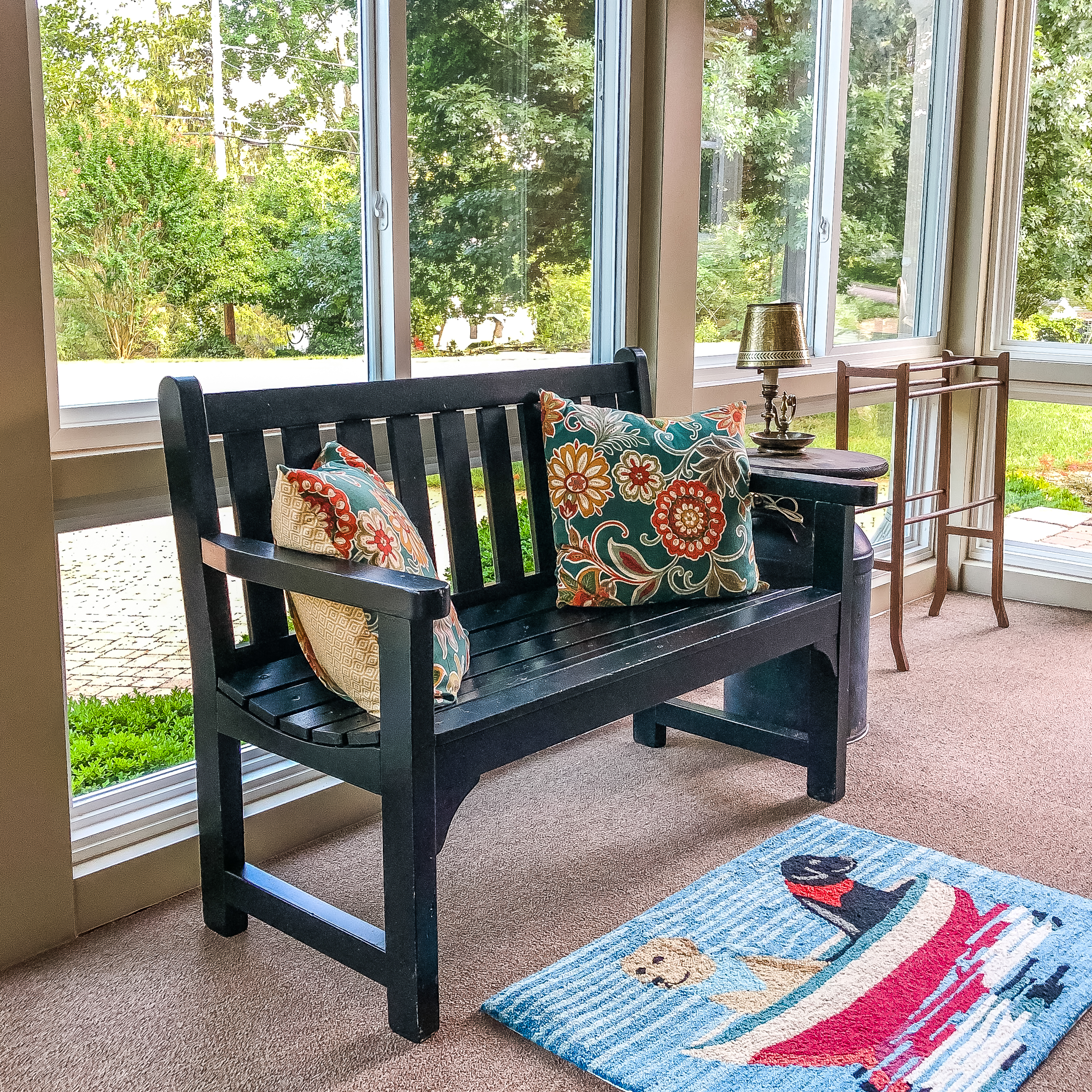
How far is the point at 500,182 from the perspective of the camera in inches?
105

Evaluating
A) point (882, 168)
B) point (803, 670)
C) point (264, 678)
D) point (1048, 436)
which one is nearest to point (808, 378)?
point (882, 168)

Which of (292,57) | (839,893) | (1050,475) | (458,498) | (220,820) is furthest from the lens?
(1050,475)

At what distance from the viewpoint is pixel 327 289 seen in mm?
2373

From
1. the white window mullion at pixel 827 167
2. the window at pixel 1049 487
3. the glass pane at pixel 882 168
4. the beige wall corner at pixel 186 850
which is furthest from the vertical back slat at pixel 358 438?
the window at pixel 1049 487

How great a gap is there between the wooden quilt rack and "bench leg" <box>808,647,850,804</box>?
0.98 meters

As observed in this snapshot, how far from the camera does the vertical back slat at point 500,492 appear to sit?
241cm

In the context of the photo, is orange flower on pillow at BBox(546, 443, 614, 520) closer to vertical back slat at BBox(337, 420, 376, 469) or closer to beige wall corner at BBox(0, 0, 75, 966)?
vertical back slat at BBox(337, 420, 376, 469)

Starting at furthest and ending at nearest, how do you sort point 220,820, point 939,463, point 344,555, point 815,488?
1. point 939,463
2. point 815,488
3. point 220,820
4. point 344,555

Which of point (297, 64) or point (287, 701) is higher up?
point (297, 64)

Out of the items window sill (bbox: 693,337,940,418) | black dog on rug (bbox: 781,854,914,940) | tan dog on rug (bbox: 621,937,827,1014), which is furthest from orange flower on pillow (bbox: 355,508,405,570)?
window sill (bbox: 693,337,940,418)

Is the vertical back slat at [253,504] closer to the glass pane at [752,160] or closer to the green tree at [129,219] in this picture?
the green tree at [129,219]

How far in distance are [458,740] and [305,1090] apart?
52 centimetres

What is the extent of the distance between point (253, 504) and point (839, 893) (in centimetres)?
127

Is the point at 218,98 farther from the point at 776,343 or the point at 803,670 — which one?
the point at 803,670
